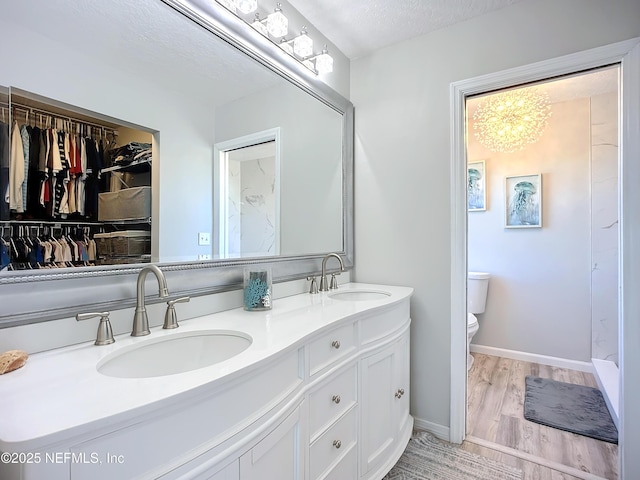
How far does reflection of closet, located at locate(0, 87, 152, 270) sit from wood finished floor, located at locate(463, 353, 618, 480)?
2.03 meters

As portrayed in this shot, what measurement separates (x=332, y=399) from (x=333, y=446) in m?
0.18

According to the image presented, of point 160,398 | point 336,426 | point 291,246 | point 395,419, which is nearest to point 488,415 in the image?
point 395,419

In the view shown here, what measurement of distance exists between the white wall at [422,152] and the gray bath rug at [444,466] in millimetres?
177

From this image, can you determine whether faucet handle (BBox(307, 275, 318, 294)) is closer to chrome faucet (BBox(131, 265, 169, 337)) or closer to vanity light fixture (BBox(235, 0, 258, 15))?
chrome faucet (BBox(131, 265, 169, 337))

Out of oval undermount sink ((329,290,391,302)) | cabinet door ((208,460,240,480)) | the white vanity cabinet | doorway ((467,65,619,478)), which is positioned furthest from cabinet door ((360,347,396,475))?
doorway ((467,65,619,478))

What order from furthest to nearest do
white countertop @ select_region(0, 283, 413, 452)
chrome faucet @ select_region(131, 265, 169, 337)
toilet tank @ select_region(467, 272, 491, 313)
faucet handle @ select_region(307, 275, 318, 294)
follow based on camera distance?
toilet tank @ select_region(467, 272, 491, 313) < faucet handle @ select_region(307, 275, 318, 294) < chrome faucet @ select_region(131, 265, 169, 337) < white countertop @ select_region(0, 283, 413, 452)

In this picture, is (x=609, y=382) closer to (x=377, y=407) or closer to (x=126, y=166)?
(x=377, y=407)

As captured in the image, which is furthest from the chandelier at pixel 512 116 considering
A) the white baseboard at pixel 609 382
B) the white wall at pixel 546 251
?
the white baseboard at pixel 609 382

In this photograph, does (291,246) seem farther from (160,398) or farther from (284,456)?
(160,398)

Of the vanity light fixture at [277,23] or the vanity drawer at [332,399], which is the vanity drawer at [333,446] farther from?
the vanity light fixture at [277,23]

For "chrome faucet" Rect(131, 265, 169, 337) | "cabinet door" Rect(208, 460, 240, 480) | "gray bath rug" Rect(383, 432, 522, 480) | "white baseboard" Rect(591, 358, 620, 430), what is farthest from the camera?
"white baseboard" Rect(591, 358, 620, 430)

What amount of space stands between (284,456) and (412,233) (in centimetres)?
143

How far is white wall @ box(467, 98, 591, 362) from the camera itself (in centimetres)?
282

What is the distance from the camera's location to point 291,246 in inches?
73.0
